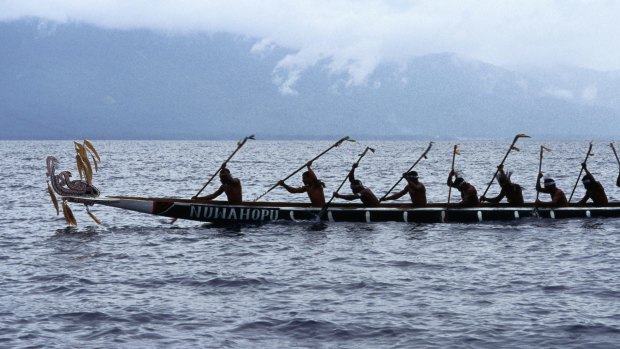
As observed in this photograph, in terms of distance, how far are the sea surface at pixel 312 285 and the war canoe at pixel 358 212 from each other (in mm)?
367

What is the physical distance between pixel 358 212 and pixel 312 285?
9.69 meters

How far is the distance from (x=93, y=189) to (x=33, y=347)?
46.6 ft

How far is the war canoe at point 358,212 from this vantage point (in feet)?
94.0

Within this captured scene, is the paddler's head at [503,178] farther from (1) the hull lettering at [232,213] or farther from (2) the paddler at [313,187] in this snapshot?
(1) the hull lettering at [232,213]

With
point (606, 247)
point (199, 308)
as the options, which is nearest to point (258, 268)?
point (199, 308)

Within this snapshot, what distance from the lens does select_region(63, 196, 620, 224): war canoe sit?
2864cm

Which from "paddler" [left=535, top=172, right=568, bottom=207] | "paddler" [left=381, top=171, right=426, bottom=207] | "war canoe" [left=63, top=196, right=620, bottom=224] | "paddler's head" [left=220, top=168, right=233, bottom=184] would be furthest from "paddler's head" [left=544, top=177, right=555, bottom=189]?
"paddler's head" [left=220, top=168, right=233, bottom=184]

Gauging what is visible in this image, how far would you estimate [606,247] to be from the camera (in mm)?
24625

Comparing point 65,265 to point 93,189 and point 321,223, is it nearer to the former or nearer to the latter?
point 93,189

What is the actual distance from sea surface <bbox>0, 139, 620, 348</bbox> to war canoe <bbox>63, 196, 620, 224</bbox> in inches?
14.5

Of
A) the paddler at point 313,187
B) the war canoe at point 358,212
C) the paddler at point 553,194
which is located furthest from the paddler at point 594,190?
the paddler at point 313,187

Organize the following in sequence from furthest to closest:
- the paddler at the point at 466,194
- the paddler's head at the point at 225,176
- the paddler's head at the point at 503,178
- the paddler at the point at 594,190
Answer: the paddler at the point at 594,190 < the paddler's head at the point at 503,178 < the paddler at the point at 466,194 < the paddler's head at the point at 225,176

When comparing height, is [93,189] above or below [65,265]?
above

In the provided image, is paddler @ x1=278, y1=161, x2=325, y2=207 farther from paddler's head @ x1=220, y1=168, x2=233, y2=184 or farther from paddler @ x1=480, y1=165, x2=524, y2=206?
paddler @ x1=480, y1=165, x2=524, y2=206
